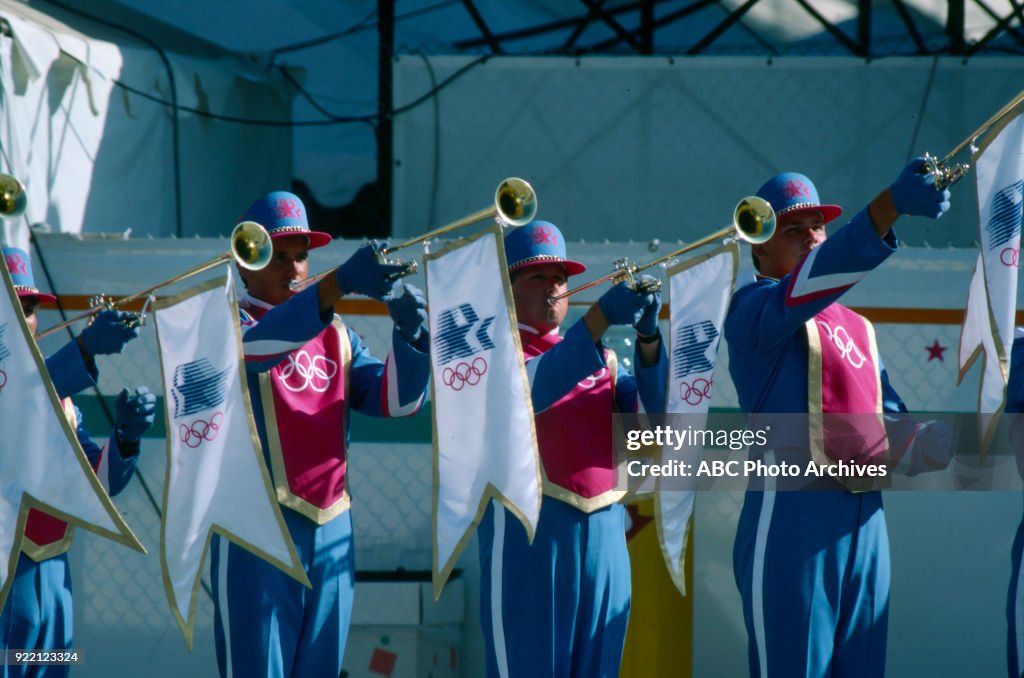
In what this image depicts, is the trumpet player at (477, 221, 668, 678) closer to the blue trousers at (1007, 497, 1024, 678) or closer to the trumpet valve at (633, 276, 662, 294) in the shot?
the trumpet valve at (633, 276, 662, 294)

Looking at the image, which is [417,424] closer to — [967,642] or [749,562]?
[749,562]

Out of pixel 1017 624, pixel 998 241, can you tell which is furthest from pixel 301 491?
pixel 1017 624

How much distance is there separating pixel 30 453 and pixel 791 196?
6.91 feet

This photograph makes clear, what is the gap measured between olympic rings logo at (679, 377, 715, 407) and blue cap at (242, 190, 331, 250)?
1081mm

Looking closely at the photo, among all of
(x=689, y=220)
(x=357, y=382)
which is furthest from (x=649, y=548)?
(x=689, y=220)

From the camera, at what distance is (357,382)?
3.77 meters

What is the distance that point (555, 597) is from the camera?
3.63 m

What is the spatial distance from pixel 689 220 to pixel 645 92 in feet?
2.22

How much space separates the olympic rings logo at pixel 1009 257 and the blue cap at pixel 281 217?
178cm

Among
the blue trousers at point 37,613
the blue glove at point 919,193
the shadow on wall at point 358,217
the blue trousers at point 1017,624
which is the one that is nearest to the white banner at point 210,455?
the blue trousers at point 37,613

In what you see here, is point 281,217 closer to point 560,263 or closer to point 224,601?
point 560,263

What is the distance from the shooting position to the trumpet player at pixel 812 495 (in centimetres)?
344

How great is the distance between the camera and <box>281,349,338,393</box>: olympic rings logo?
3654 mm

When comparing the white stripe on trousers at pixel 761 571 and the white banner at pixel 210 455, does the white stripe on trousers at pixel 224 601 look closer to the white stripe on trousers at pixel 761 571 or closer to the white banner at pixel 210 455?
the white banner at pixel 210 455
